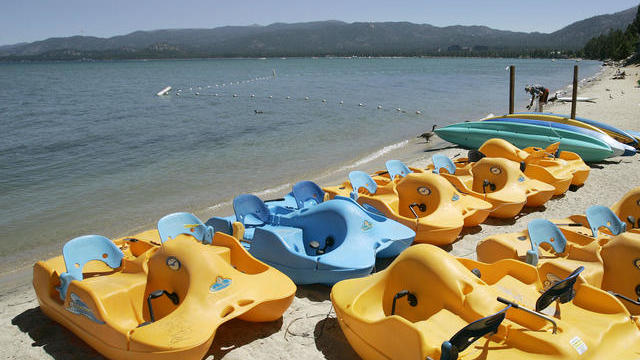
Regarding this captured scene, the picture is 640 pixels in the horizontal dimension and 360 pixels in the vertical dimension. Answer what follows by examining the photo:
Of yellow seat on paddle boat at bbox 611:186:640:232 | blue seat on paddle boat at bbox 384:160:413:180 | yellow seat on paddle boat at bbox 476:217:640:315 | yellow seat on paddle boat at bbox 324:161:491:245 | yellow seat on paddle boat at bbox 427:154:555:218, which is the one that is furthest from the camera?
blue seat on paddle boat at bbox 384:160:413:180

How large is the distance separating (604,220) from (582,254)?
126 centimetres

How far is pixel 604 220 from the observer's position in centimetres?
620

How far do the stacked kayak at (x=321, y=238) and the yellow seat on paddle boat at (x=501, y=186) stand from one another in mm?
2321

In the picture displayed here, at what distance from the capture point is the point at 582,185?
10.6 m

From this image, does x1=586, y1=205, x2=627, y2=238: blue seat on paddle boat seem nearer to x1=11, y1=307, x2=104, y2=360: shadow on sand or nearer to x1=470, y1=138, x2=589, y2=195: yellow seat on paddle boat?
x1=470, y1=138, x2=589, y2=195: yellow seat on paddle boat

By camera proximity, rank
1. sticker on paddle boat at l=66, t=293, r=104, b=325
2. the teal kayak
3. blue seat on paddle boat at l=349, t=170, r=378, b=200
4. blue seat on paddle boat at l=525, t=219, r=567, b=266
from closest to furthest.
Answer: sticker on paddle boat at l=66, t=293, r=104, b=325 → blue seat on paddle boat at l=525, t=219, r=567, b=266 → blue seat on paddle boat at l=349, t=170, r=378, b=200 → the teal kayak

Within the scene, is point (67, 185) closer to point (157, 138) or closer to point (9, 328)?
A: point (157, 138)

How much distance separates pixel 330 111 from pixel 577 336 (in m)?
24.3

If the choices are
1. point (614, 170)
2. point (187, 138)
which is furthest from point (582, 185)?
point (187, 138)

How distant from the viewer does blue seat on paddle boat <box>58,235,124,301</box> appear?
5.00 meters

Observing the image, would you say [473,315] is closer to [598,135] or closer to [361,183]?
[361,183]

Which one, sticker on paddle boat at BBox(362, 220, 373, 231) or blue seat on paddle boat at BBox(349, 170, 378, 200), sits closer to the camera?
sticker on paddle boat at BBox(362, 220, 373, 231)

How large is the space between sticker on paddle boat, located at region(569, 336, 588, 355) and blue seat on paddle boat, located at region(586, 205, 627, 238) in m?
2.93

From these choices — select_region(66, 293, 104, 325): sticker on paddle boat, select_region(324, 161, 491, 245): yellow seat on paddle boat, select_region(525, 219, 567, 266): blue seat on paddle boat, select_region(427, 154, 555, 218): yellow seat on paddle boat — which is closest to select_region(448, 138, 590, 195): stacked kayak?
select_region(427, 154, 555, 218): yellow seat on paddle boat
